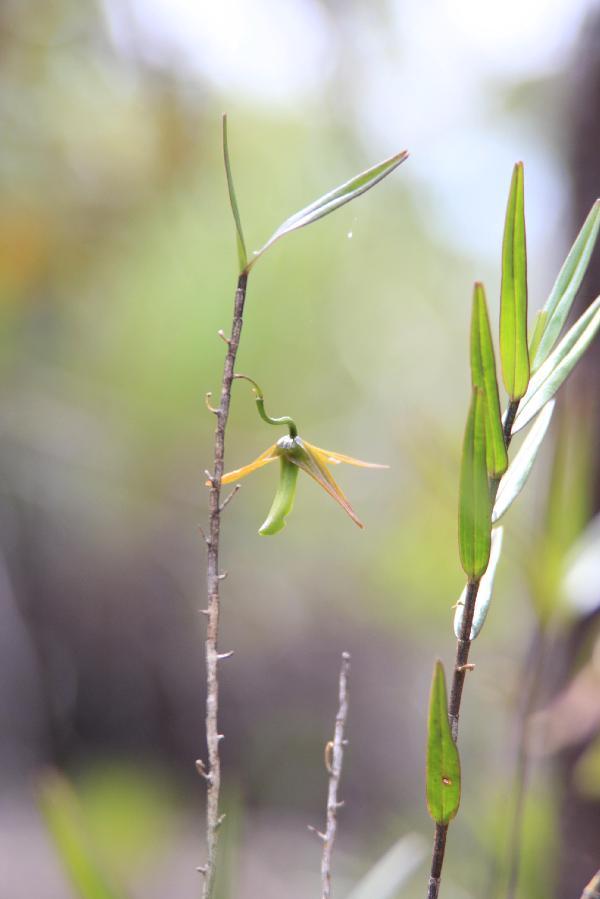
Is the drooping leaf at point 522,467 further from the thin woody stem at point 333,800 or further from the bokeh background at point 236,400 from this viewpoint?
the bokeh background at point 236,400

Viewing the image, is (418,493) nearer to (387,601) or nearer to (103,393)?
(387,601)

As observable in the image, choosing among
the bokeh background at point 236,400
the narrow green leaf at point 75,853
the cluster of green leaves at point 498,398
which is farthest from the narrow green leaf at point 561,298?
the bokeh background at point 236,400

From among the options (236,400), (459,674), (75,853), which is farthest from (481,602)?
(236,400)

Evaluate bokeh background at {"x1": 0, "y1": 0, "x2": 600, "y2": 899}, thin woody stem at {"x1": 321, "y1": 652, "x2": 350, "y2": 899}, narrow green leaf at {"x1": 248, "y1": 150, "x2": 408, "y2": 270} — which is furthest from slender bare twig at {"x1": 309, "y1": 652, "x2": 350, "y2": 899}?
bokeh background at {"x1": 0, "y1": 0, "x2": 600, "y2": 899}

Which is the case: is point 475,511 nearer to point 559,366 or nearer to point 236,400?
point 559,366

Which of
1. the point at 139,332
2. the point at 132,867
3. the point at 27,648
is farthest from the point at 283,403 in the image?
the point at 132,867
